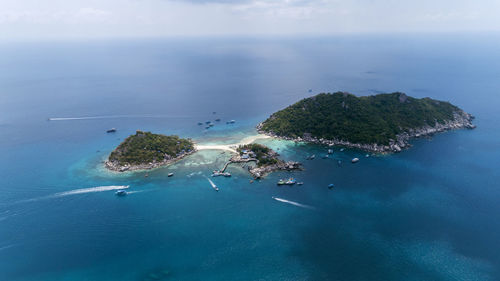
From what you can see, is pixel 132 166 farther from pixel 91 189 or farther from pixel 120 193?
pixel 120 193

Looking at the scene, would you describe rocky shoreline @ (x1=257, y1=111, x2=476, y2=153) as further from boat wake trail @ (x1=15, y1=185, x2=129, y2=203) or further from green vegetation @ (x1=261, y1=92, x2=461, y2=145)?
boat wake trail @ (x1=15, y1=185, x2=129, y2=203)

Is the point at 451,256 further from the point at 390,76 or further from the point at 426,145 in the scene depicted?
the point at 390,76

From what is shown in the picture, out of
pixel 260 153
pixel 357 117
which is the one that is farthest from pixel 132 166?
pixel 357 117


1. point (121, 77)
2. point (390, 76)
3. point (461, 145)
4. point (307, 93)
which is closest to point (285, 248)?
point (461, 145)

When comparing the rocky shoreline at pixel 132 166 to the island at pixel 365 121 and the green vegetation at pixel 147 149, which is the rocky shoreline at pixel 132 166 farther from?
the island at pixel 365 121

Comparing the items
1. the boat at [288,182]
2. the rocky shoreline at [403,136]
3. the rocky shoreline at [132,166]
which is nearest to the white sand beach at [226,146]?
the rocky shoreline at [403,136]

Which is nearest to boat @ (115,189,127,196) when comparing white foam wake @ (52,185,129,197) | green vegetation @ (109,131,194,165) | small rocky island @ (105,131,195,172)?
white foam wake @ (52,185,129,197)
